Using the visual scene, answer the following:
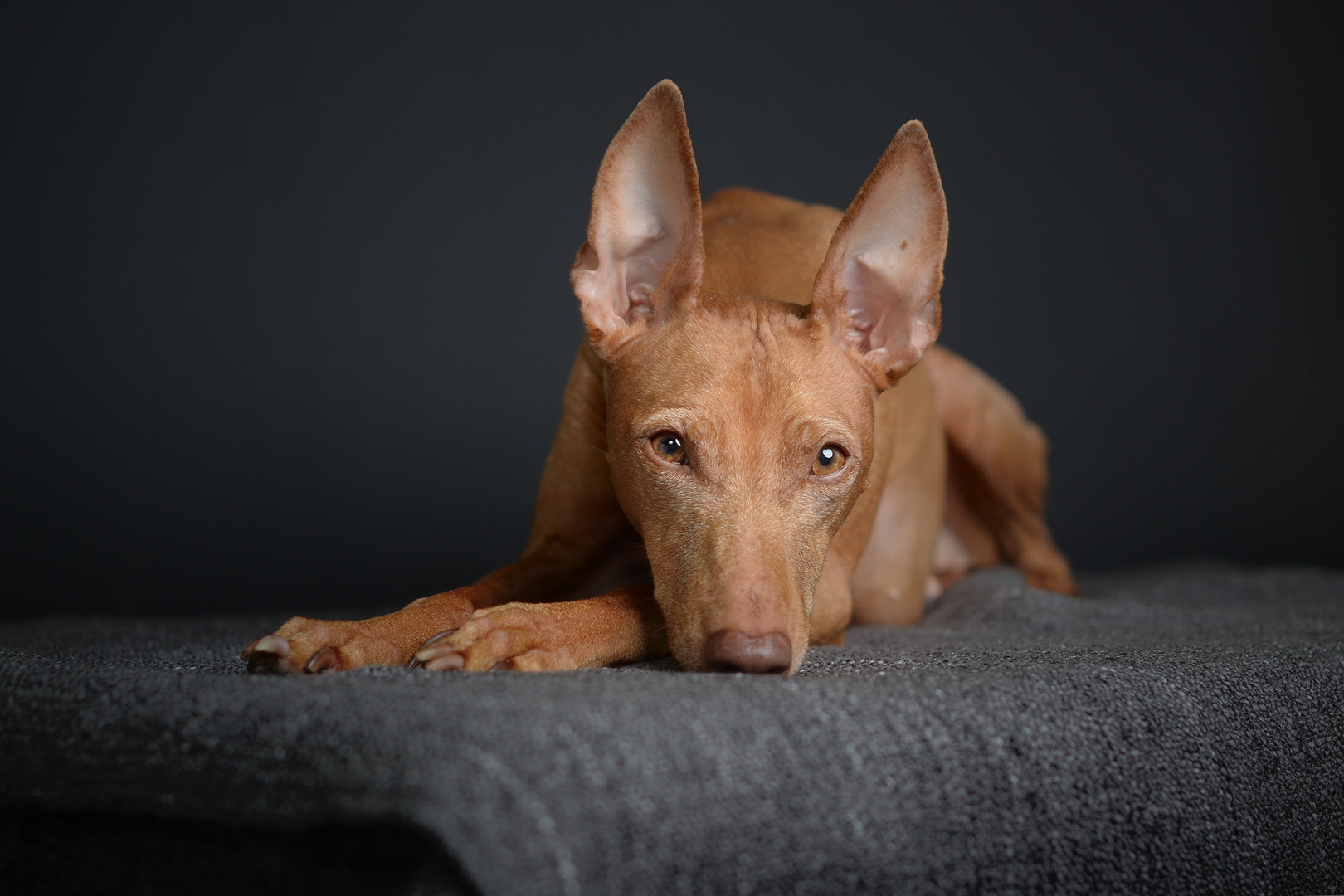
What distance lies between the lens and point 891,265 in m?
2.37

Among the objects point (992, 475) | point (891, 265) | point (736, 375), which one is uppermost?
point (891, 265)

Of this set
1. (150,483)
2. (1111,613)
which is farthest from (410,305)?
(1111,613)

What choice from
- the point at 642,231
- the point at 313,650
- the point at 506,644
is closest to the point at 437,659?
the point at 506,644

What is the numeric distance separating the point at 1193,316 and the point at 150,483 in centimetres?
608

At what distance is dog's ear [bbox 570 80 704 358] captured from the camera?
2.18 m

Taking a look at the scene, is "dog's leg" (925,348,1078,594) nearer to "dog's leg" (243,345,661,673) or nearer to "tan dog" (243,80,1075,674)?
"tan dog" (243,80,1075,674)

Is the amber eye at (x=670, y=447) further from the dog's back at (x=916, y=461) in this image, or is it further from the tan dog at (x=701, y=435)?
the dog's back at (x=916, y=461)

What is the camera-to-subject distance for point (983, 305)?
605 cm

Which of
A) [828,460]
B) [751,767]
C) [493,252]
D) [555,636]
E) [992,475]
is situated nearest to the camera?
[751,767]

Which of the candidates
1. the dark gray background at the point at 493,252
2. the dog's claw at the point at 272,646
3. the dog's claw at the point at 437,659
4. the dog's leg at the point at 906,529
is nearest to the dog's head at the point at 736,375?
the dog's claw at the point at 437,659

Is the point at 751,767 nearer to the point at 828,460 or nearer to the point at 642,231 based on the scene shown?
the point at 828,460

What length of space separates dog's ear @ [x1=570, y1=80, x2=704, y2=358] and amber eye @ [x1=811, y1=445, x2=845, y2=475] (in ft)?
1.65

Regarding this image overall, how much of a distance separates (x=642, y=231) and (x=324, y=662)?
118 cm

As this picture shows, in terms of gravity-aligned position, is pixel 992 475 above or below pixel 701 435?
below
